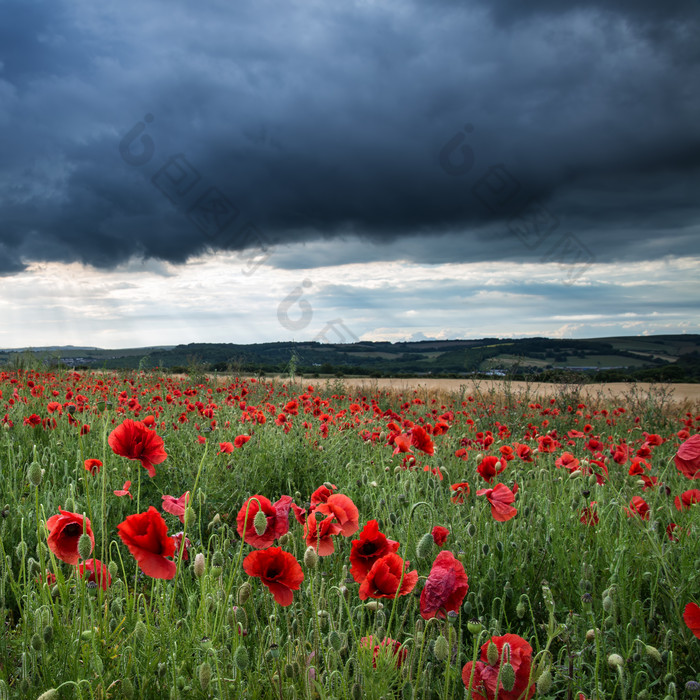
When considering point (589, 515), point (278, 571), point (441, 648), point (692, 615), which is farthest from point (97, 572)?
point (589, 515)

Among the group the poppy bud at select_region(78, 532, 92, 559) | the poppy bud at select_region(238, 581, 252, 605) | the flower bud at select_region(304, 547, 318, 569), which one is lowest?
the poppy bud at select_region(238, 581, 252, 605)

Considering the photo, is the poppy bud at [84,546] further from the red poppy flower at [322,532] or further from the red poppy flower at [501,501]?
the red poppy flower at [501,501]

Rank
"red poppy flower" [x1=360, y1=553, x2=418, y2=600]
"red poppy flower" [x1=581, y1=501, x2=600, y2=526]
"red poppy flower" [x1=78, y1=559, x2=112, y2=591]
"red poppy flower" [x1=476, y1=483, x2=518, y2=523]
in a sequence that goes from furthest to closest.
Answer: "red poppy flower" [x1=581, y1=501, x2=600, y2=526]
"red poppy flower" [x1=476, y1=483, x2=518, y2=523]
"red poppy flower" [x1=78, y1=559, x2=112, y2=591]
"red poppy flower" [x1=360, y1=553, x2=418, y2=600]

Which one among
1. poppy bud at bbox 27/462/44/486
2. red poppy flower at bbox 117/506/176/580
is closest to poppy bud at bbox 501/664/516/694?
red poppy flower at bbox 117/506/176/580

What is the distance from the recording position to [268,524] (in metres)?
1.48

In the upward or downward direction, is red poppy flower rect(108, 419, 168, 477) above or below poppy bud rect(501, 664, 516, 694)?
above

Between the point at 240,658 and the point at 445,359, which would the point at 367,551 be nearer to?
the point at 240,658

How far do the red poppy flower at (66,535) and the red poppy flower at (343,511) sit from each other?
2.12ft

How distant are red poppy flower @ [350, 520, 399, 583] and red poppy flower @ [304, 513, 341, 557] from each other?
0.24 ft

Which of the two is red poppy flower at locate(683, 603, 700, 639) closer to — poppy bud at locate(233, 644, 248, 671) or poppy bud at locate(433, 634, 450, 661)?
Answer: poppy bud at locate(433, 634, 450, 661)

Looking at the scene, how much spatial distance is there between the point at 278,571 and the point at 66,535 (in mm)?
631

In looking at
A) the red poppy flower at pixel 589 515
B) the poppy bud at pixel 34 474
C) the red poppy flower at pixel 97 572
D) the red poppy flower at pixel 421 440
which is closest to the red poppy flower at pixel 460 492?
the red poppy flower at pixel 421 440

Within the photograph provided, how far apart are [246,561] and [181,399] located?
5419 millimetres

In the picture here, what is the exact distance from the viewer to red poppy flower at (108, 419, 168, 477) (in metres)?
1.74
